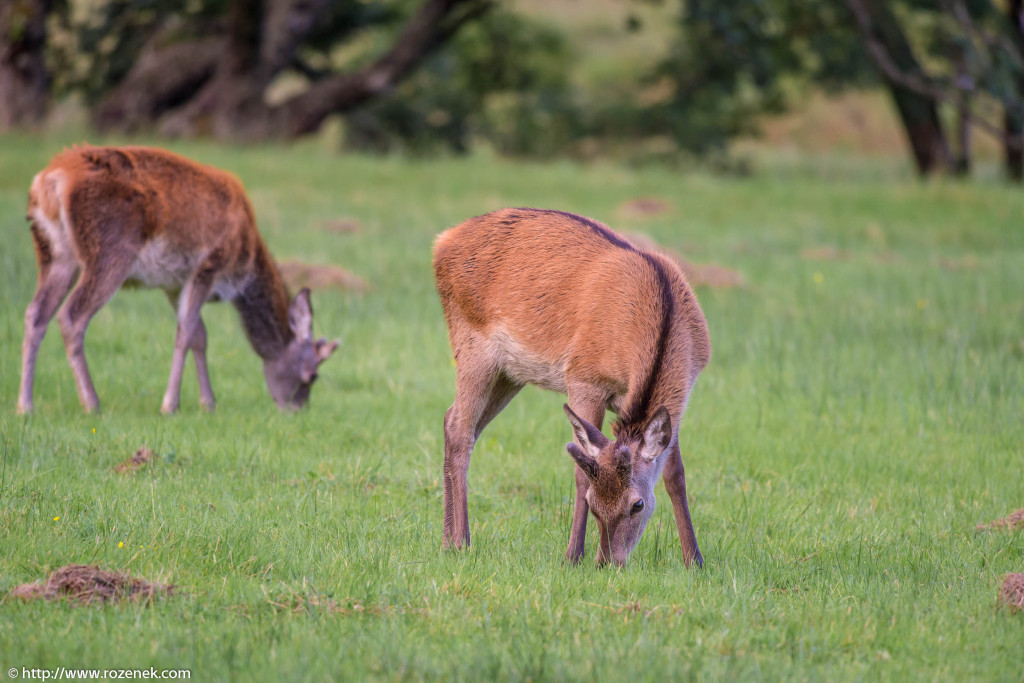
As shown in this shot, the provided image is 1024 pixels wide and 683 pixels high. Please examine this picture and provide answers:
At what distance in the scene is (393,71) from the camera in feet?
82.9

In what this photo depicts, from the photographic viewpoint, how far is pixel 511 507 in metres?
6.60

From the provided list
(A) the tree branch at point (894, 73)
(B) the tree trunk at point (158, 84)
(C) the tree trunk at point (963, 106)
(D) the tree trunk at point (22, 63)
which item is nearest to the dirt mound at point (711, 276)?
(C) the tree trunk at point (963, 106)

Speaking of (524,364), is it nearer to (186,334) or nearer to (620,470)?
(620,470)

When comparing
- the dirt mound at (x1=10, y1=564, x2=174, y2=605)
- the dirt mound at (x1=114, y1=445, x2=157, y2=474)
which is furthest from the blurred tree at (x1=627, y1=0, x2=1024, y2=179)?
the dirt mound at (x1=10, y1=564, x2=174, y2=605)

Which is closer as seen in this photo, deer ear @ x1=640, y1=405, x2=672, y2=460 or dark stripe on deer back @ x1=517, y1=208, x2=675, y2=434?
deer ear @ x1=640, y1=405, x2=672, y2=460

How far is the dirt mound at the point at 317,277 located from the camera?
40.9ft

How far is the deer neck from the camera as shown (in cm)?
933

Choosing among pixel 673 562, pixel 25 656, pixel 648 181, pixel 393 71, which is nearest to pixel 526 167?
pixel 648 181

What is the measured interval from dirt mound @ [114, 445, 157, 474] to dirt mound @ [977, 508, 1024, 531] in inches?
191

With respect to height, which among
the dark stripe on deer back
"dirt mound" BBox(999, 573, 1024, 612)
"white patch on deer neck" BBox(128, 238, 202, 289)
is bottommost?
"dirt mound" BBox(999, 573, 1024, 612)

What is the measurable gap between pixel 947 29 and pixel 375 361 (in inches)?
848

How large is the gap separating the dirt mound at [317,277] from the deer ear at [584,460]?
7.66m

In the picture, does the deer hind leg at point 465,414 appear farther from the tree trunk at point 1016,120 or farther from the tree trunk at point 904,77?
the tree trunk at point 904,77

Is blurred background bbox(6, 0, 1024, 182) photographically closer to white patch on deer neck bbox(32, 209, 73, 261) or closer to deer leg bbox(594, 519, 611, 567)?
white patch on deer neck bbox(32, 209, 73, 261)
